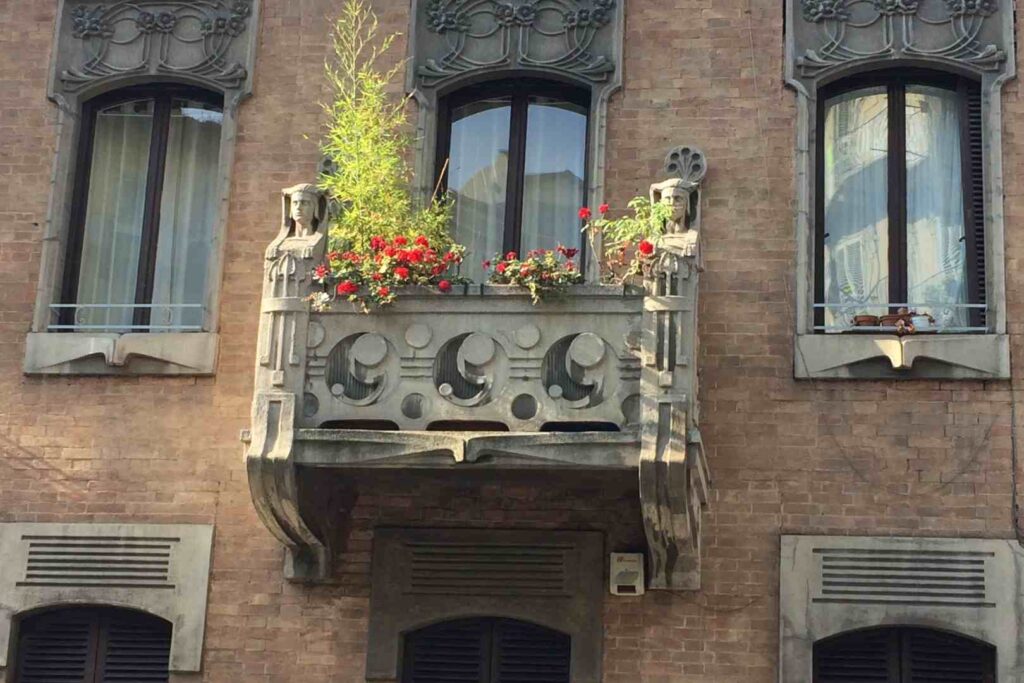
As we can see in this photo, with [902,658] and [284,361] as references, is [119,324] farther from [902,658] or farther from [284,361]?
[902,658]

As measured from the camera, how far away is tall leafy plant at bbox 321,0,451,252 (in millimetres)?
14109

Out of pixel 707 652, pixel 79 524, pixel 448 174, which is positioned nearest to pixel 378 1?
pixel 448 174

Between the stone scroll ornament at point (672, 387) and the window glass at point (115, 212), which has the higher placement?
the window glass at point (115, 212)

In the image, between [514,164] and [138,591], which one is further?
[514,164]

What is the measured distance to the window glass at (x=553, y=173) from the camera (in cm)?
1521

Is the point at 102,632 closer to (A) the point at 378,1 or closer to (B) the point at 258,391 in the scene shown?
(B) the point at 258,391

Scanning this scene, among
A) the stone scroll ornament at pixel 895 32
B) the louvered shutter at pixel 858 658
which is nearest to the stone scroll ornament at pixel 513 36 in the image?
the stone scroll ornament at pixel 895 32

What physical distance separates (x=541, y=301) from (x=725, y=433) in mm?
2000

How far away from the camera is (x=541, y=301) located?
13.1 m

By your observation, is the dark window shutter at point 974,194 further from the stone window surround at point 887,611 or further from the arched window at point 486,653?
the arched window at point 486,653

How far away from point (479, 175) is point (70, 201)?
3367mm

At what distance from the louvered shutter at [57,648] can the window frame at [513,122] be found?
14.5ft

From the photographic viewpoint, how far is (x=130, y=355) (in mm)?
14773

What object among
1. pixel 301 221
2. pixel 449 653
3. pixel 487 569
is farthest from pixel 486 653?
pixel 301 221
